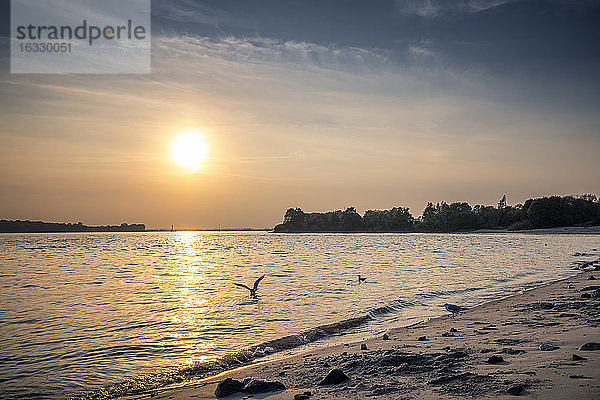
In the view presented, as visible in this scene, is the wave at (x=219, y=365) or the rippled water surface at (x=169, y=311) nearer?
the wave at (x=219, y=365)

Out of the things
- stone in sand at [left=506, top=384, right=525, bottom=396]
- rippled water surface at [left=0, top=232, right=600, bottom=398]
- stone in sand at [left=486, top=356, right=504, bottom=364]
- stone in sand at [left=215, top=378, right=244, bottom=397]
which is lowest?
rippled water surface at [left=0, top=232, right=600, bottom=398]

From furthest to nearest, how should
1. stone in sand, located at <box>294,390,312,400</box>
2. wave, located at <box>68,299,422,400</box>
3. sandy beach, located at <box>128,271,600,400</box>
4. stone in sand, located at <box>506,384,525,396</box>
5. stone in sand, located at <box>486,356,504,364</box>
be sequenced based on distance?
wave, located at <box>68,299,422,400</box> < stone in sand, located at <box>486,356,504,364</box> < stone in sand, located at <box>294,390,312,400</box> < sandy beach, located at <box>128,271,600,400</box> < stone in sand, located at <box>506,384,525,396</box>

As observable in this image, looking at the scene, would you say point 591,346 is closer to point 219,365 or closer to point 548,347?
point 548,347

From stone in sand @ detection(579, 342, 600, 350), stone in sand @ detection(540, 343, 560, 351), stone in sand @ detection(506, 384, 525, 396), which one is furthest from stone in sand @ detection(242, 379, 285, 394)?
stone in sand @ detection(579, 342, 600, 350)

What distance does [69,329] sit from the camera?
13859mm

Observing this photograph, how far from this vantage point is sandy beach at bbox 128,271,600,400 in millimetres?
5859

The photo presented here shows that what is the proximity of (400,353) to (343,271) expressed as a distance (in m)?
24.4

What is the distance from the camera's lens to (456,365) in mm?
7242

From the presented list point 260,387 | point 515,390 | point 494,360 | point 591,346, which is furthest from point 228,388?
point 591,346

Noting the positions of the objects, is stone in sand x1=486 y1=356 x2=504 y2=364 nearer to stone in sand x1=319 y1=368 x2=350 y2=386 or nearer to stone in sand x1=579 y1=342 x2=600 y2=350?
stone in sand x1=579 y1=342 x2=600 y2=350

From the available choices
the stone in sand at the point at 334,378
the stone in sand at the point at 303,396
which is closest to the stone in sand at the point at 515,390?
the stone in sand at the point at 334,378

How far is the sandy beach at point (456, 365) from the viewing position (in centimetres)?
586

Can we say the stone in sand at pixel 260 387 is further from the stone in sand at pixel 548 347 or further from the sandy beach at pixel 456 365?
the stone in sand at pixel 548 347

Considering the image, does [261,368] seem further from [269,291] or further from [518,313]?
[269,291]
